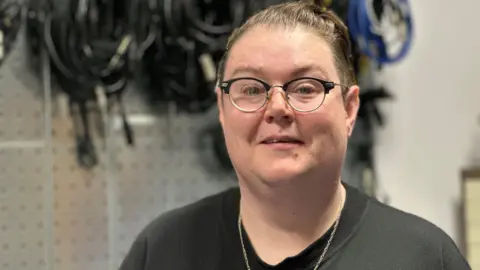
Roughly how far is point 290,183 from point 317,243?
0.54 ft

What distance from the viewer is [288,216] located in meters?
1.15

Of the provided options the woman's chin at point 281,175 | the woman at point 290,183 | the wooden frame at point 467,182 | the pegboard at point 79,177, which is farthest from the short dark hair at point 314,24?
the wooden frame at point 467,182

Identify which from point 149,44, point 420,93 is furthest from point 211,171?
point 420,93

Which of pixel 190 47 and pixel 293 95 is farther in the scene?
pixel 190 47

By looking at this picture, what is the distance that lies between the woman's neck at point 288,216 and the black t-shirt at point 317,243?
0.02 meters

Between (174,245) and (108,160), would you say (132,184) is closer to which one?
(108,160)

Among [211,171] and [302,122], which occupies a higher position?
[302,122]

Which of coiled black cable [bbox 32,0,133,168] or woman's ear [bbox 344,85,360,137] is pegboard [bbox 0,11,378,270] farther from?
woman's ear [bbox 344,85,360,137]

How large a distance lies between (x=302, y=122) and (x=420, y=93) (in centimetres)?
156

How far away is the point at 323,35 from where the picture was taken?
114 cm

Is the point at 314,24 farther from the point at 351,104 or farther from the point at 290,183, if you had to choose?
the point at 290,183

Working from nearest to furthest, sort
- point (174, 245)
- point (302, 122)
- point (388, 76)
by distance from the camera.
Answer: point (302, 122) < point (174, 245) < point (388, 76)

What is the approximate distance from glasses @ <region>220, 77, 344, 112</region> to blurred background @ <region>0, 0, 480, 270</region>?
0.97 m

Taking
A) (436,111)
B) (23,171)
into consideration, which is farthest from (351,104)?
(436,111)
